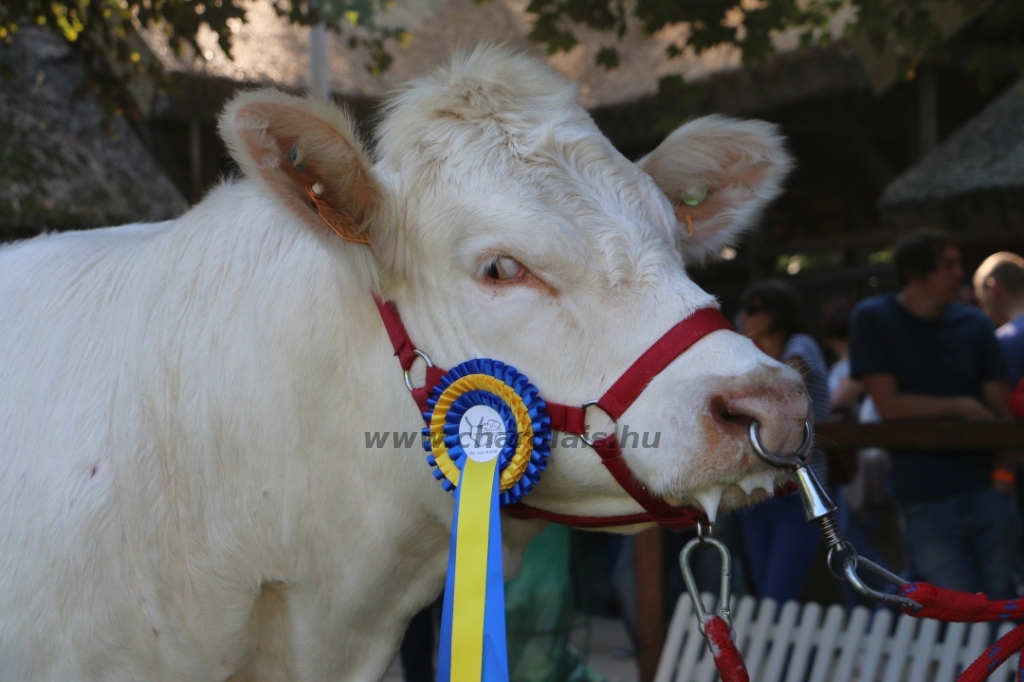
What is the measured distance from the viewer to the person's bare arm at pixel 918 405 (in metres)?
4.79

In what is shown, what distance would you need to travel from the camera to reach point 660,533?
4.75 metres

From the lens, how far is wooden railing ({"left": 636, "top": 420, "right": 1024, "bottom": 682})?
460 cm

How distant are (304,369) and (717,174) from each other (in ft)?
4.11

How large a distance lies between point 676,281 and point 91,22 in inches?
149

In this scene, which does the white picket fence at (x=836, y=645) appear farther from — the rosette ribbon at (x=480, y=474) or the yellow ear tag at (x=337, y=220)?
the yellow ear tag at (x=337, y=220)

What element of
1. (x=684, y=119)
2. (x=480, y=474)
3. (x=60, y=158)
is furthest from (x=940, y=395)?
(x=60, y=158)

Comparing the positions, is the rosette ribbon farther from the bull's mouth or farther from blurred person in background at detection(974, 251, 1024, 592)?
blurred person in background at detection(974, 251, 1024, 592)

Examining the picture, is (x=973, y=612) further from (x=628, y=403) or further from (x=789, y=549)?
(x=789, y=549)

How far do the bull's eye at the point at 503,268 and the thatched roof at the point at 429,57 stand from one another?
7.78 m

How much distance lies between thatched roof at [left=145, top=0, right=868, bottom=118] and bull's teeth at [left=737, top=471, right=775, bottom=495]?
26.2 ft

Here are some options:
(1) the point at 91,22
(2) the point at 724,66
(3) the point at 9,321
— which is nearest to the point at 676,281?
(3) the point at 9,321

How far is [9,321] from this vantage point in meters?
2.26

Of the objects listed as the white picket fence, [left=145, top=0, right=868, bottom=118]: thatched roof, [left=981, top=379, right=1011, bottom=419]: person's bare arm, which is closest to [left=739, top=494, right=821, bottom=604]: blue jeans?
the white picket fence

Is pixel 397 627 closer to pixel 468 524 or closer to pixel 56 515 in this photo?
pixel 468 524
